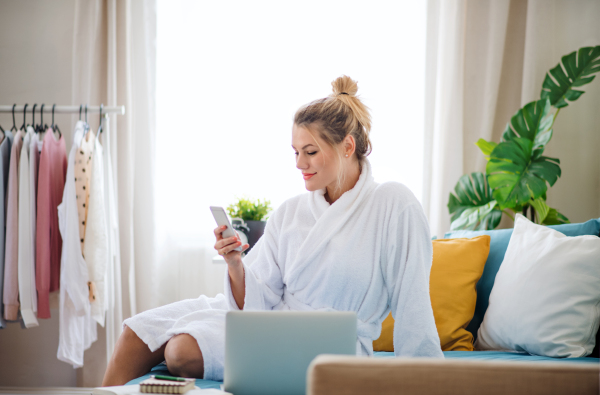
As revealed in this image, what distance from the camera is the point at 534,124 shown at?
2.26 metres

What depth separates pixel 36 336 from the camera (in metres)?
2.83

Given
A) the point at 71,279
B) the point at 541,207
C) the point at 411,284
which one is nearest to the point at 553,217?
the point at 541,207

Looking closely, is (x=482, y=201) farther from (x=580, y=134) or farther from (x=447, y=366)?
(x=447, y=366)

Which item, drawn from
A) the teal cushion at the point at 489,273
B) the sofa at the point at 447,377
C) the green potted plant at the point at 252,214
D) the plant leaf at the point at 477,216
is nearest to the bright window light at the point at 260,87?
the green potted plant at the point at 252,214

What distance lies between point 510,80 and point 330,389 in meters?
2.62

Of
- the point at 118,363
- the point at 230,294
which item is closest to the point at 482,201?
the point at 230,294

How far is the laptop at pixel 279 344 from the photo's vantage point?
93 cm

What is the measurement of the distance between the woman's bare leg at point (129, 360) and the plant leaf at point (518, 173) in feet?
5.46

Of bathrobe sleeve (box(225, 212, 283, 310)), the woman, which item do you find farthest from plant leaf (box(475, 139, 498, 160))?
bathrobe sleeve (box(225, 212, 283, 310))

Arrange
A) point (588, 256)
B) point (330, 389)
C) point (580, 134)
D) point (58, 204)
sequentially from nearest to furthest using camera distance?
point (330, 389)
point (588, 256)
point (58, 204)
point (580, 134)

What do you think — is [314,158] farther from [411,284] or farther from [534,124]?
[534,124]

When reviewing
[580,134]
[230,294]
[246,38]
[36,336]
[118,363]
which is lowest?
[36,336]

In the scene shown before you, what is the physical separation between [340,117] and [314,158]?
164 mm

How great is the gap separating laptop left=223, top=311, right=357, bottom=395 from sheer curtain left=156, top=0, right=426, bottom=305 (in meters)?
1.90
